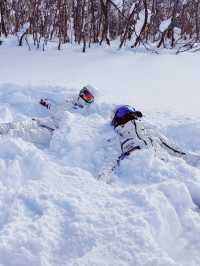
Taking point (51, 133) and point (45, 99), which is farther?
point (45, 99)

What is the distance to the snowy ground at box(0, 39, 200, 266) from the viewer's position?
188 centimetres

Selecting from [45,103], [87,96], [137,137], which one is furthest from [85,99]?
[137,137]

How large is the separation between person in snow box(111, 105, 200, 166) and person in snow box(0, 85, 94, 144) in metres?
0.46

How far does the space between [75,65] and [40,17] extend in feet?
5.26

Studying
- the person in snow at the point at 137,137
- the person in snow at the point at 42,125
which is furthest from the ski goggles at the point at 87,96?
the person in snow at the point at 137,137

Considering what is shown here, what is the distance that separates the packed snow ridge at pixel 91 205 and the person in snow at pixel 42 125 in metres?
0.04

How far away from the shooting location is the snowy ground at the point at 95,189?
188cm

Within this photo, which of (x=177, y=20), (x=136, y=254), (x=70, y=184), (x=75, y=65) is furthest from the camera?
(x=177, y=20)

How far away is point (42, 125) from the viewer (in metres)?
3.26

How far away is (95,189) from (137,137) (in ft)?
2.46

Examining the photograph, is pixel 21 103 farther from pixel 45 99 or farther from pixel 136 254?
pixel 136 254

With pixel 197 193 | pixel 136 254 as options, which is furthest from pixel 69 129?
pixel 136 254

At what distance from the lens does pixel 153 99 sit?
4207 mm

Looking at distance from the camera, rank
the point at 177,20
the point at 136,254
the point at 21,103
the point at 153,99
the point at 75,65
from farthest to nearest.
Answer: the point at 177,20
the point at 75,65
the point at 153,99
the point at 21,103
the point at 136,254
